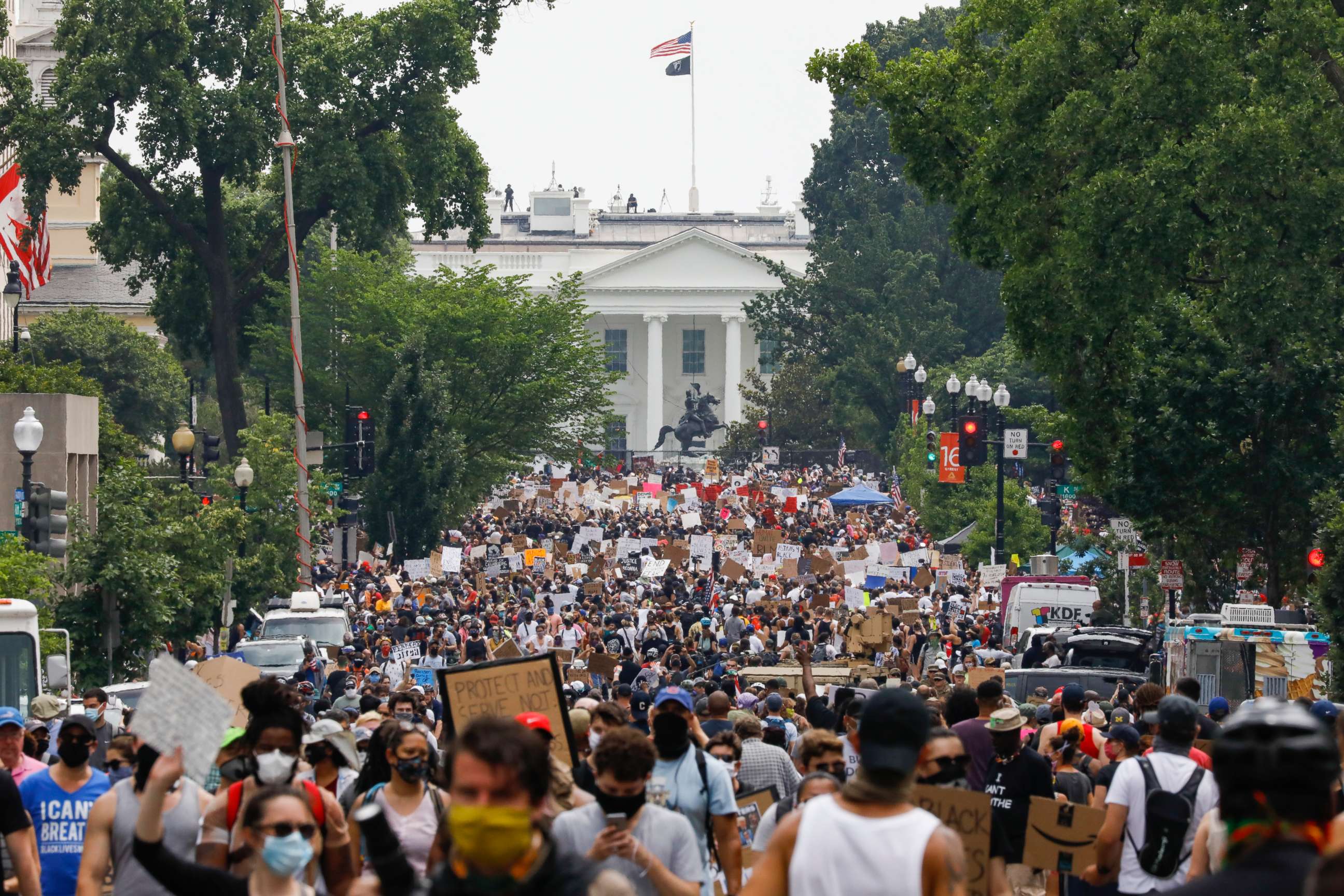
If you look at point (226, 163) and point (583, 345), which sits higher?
point (226, 163)

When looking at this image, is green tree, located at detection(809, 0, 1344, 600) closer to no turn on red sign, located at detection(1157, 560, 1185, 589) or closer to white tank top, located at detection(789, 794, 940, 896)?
no turn on red sign, located at detection(1157, 560, 1185, 589)

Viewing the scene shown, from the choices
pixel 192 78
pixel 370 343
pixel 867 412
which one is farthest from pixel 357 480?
pixel 867 412

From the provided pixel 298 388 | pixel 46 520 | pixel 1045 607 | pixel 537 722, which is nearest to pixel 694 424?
pixel 298 388

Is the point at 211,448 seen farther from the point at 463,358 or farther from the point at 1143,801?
the point at 1143,801

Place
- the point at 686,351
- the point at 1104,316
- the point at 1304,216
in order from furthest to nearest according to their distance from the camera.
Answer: the point at 686,351 < the point at 1104,316 < the point at 1304,216

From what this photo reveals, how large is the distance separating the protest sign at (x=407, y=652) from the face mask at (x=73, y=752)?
48.9ft

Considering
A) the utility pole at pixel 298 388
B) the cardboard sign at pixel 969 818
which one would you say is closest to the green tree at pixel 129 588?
the utility pole at pixel 298 388

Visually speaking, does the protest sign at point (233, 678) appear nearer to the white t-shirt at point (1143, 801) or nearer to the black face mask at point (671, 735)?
the black face mask at point (671, 735)

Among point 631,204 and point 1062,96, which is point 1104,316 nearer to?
point 1062,96

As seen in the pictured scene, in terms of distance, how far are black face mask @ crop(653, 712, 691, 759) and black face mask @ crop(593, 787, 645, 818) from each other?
4.14ft

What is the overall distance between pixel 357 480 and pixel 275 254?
17.8 feet

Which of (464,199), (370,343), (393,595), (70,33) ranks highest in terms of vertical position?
(70,33)

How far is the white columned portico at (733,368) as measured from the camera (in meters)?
120

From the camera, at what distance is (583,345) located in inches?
2201
